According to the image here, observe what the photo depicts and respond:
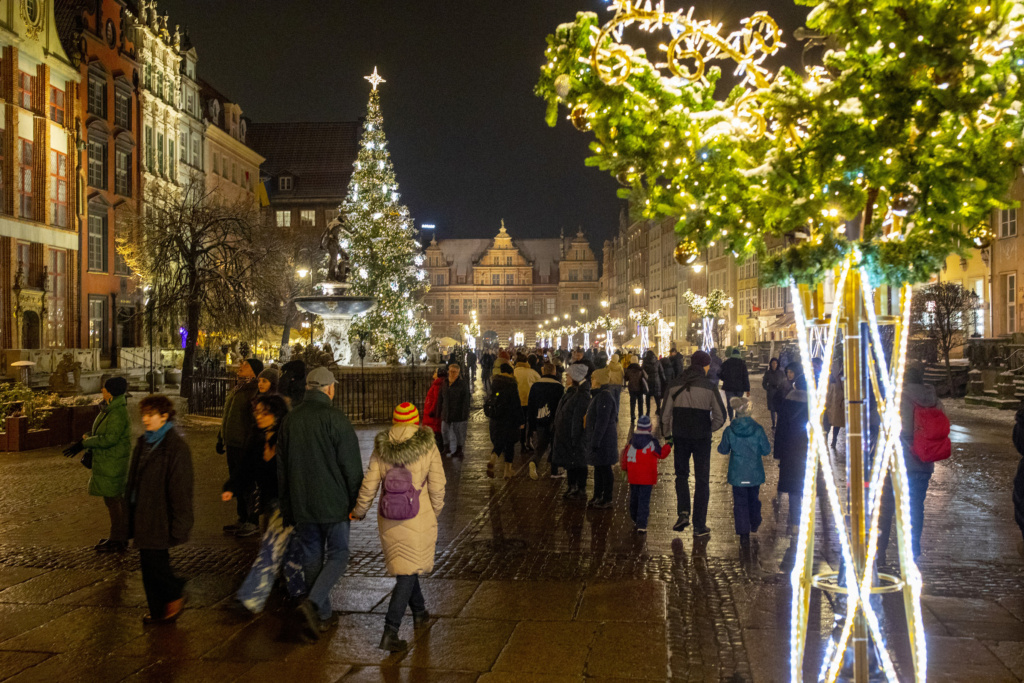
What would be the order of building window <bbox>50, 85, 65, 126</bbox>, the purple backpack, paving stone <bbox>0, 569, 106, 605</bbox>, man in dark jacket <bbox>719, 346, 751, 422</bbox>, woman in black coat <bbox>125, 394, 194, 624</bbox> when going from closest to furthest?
1. the purple backpack
2. woman in black coat <bbox>125, 394, 194, 624</bbox>
3. paving stone <bbox>0, 569, 106, 605</bbox>
4. man in dark jacket <bbox>719, 346, 751, 422</bbox>
5. building window <bbox>50, 85, 65, 126</bbox>

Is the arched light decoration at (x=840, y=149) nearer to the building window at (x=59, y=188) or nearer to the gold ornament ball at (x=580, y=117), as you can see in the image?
the gold ornament ball at (x=580, y=117)

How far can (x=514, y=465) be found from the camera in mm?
13773

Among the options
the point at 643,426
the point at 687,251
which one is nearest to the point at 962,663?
the point at 687,251

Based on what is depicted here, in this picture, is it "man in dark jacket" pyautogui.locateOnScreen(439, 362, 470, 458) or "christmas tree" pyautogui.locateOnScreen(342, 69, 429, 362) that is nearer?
"man in dark jacket" pyautogui.locateOnScreen(439, 362, 470, 458)

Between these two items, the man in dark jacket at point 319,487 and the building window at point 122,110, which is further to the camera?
the building window at point 122,110

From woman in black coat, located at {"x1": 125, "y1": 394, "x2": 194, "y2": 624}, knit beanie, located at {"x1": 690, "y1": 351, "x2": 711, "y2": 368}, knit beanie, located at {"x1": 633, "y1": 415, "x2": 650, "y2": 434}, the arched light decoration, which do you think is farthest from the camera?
knit beanie, located at {"x1": 690, "y1": 351, "x2": 711, "y2": 368}

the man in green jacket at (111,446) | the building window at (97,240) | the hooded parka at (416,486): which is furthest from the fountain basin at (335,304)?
the hooded parka at (416,486)

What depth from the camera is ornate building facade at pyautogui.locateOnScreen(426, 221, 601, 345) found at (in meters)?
112

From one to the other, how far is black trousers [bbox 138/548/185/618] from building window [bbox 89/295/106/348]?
111 ft

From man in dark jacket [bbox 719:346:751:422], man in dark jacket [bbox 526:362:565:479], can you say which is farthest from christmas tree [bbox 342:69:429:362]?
man in dark jacket [bbox 526:362:565:479]

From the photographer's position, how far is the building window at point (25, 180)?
104ft

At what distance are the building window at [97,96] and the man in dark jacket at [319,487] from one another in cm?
3588

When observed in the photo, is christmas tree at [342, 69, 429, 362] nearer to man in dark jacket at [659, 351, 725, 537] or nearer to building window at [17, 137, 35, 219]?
building window at [17, 137, 35, 219]

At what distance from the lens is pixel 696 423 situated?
849 cm
